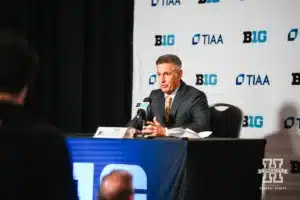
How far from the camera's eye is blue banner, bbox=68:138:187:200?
2500 millimetres

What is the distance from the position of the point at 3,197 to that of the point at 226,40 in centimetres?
339

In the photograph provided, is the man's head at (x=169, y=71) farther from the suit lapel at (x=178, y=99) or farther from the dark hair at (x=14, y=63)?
the dark hair at (x=14, y=63)

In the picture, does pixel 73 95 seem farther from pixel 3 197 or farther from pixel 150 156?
pixel 3 197

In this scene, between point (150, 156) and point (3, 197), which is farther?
point (150, 156)

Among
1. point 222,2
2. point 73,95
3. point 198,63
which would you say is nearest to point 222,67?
point 198,63

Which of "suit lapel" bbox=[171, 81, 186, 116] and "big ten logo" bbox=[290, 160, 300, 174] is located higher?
"suit lapel" bbox=[171, 81, 186, 116]

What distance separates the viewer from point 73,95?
444 centimetres

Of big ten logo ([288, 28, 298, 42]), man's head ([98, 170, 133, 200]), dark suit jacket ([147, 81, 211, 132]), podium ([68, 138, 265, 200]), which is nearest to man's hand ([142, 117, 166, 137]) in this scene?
podium ([68, 138, 265, 200])

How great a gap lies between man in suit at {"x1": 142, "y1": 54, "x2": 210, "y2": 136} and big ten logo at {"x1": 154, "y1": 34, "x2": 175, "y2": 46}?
0.77m

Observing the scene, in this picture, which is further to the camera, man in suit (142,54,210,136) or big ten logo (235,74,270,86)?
big ten logo (235,74,270,86)

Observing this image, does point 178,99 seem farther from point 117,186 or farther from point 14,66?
point 14,66

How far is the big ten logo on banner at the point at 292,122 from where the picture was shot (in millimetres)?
4003

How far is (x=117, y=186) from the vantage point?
246 cm

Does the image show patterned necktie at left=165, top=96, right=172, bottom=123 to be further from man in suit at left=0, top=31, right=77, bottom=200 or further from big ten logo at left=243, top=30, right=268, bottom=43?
man in suit at left=0, top=31, right=77, bottom=200
